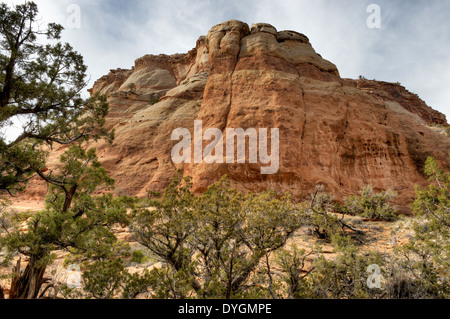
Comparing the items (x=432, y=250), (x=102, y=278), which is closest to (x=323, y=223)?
(x=432, y=250)

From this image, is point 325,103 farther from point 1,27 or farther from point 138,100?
point 138,100

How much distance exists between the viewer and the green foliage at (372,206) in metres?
14.5

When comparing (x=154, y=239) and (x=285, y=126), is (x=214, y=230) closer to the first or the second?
(x=154, y=239)

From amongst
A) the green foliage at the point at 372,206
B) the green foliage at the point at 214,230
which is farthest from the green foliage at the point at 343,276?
the green foliage at the point at 372,206

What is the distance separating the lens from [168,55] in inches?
2020

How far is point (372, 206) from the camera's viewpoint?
51.2 feet

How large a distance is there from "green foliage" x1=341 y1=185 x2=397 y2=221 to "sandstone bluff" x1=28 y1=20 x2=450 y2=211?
53.6 inches

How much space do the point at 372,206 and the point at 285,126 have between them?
8061 millimetres

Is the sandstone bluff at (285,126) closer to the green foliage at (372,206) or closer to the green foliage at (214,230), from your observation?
the green foliage at (372,206)

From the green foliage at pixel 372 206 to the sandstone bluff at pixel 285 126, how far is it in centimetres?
136
